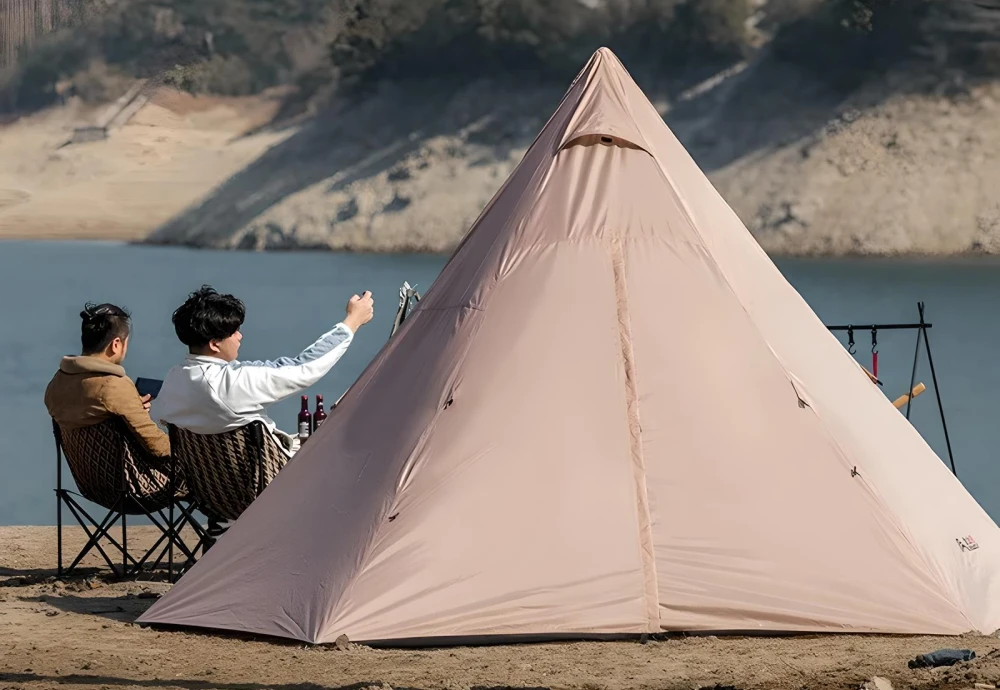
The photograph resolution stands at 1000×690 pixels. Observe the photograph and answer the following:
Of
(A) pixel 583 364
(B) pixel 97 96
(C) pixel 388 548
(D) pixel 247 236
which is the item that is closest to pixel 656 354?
(A) pixel 583 364

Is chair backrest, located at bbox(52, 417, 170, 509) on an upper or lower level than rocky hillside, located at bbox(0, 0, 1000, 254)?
lower

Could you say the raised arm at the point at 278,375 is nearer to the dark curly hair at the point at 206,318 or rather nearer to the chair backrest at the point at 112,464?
the dark curly hair at the point at 206,318

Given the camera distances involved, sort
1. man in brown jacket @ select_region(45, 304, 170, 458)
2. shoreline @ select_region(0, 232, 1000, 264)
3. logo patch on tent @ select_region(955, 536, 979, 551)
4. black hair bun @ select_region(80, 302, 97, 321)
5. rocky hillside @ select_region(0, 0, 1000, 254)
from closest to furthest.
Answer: logo patch on tent @ select_region(955, 536, 979, 551), man in brown jacket @ select_region(45, 304, 170, 458), black hair bun @ select_region(80, 302, 97, 321), shoreline @ select_region(0, 232, 1000, 264), rocky hillside @ select_region(0, 0, 1000, 254)

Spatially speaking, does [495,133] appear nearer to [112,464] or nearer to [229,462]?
[112,464]

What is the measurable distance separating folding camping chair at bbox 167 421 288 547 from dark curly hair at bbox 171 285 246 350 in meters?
0.31

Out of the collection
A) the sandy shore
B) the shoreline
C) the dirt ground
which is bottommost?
the dirt ground

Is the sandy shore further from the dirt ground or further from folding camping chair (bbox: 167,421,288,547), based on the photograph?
the dirt ground

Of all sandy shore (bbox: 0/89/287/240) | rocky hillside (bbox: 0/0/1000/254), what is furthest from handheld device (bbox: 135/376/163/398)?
sandy shore (bbox: 0/89/287/240)

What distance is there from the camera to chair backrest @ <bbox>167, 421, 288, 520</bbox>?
219 inches

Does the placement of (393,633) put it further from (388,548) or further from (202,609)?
(202,609)

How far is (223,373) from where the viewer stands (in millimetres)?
5531

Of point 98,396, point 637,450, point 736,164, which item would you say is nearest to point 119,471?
point 98,396

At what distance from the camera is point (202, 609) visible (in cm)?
512

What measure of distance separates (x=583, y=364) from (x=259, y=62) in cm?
6024
